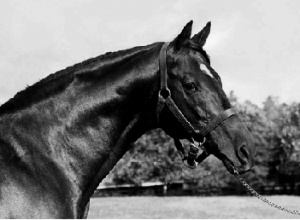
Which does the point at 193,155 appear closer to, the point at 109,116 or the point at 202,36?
the point at 109,116

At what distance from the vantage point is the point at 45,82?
446 centimetres

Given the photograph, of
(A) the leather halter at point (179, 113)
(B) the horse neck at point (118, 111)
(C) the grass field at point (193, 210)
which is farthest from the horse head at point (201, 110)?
(C) the grass field at point (193, 210)

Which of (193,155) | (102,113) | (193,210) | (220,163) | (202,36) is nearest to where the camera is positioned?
(102,113)

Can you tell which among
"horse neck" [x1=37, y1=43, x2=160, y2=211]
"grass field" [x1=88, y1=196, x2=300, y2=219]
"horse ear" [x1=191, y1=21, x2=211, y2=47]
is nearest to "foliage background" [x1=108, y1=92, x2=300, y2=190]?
"grass field" [x1=88, y1=196, x2=300, y2=219]

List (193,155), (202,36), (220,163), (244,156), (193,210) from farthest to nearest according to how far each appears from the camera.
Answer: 1. (220,163)
2. (193,210)
3. (202,36)
4. (193,155)
5. (244,156)

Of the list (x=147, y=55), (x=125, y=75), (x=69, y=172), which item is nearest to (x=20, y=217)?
(x=69, y=172)

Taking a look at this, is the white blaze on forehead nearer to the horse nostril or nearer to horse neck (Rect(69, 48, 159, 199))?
horse neck (Rect(69, 48, 159, 199))

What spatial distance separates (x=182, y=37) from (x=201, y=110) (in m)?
0.77

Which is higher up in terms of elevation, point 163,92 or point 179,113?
point 163,92

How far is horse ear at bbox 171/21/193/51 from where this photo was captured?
4420mm

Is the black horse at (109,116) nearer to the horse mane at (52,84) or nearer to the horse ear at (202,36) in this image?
the horse mane at (52,84)

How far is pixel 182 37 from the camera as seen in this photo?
4445 mm

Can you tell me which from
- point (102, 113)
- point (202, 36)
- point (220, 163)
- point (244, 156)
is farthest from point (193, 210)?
point (102, 113)

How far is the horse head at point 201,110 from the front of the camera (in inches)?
167
